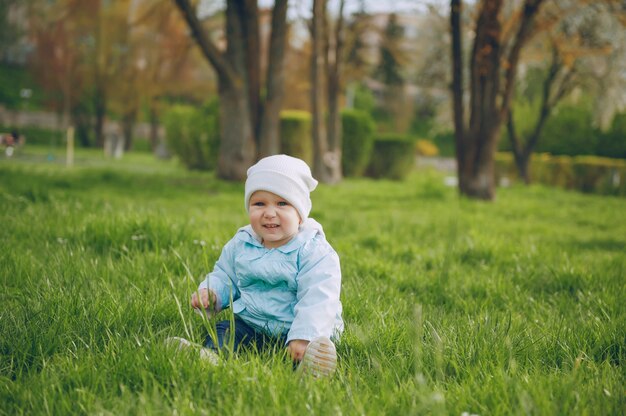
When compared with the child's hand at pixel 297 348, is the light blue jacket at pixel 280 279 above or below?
above

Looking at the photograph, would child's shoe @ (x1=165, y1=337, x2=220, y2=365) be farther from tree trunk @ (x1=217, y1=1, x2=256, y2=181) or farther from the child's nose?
tree trunk @ (x1=217, y1=1, x2=256, y2=181)

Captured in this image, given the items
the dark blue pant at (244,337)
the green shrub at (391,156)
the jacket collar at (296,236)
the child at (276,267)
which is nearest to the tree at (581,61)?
the green shrub at (391,156)

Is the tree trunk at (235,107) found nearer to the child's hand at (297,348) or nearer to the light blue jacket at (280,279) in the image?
the light blue jacket at (280,279)

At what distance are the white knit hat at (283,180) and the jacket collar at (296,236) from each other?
0.09m

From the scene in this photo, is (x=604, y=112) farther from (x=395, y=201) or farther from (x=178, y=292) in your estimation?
(x=178, y=292)

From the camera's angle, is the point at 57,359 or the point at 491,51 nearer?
the point at 57,359

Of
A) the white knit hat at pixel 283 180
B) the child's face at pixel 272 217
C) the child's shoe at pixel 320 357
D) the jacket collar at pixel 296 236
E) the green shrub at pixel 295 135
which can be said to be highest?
the green shrub at pixel 295 135

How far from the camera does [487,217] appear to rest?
8.60m

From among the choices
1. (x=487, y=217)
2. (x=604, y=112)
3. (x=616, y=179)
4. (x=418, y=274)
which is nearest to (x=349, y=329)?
(x=418, y=274)

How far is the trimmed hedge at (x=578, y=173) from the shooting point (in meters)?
18.0

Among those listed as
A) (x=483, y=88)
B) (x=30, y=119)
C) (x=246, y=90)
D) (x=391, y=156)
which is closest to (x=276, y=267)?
(x=483, y=88)

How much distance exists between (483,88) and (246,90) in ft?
16.1

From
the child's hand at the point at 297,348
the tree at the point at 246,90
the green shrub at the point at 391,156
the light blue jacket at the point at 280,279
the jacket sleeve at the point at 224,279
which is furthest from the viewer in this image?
the green shrub at the point at 391,156

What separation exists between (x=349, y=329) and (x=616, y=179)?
18.0 metres
